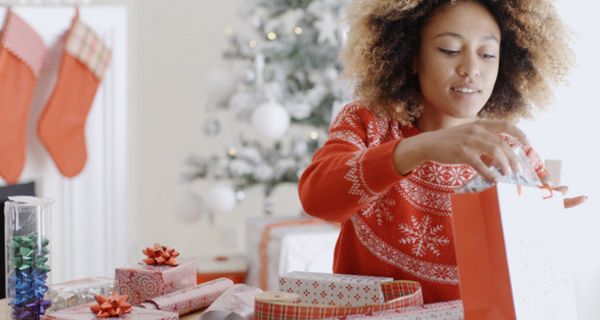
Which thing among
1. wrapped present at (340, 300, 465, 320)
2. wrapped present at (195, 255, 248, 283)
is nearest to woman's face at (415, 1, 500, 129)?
wrapped present at (340, 300, 465, 320)

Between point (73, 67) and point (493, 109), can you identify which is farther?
point (73, 67)

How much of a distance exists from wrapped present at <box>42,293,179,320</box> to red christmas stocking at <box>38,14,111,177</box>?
2.31 m

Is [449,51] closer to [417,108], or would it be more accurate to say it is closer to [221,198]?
[417,108]

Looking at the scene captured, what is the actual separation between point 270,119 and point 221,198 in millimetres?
398

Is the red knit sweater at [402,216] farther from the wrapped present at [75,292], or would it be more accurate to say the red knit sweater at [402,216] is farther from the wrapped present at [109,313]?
the wrapped present at [75,292]

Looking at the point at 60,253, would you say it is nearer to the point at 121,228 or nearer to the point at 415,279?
the point at 121,228

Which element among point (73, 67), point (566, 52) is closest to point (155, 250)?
point (566, 52)

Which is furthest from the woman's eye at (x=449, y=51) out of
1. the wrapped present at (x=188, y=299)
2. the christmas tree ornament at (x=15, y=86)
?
the christmas tree ornament at (x=15, y=86)

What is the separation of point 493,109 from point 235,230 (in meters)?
2.68

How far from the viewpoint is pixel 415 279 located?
1266mm

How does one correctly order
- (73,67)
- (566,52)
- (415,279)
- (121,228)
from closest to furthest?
(415,279) < (566,52) < (73,67) < (121,228)

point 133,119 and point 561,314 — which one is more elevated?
point 133,119

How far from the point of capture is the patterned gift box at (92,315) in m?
1.09

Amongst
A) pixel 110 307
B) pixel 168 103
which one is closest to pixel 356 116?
pixel 110 307
